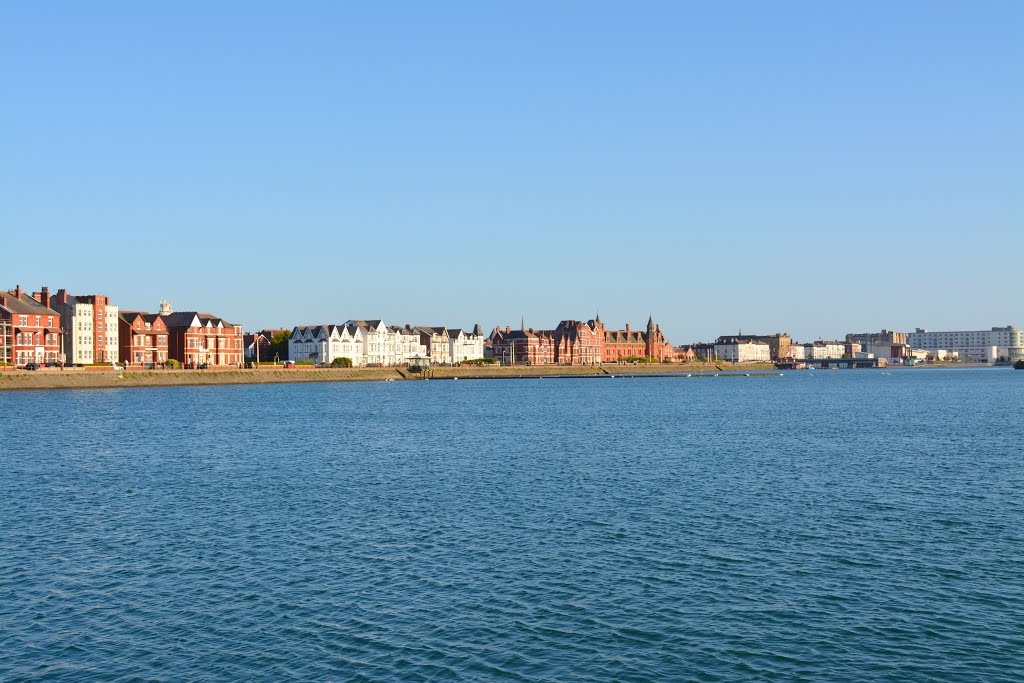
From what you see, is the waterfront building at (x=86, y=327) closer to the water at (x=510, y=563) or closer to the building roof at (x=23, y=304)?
the building roof at (x=23, y=304)

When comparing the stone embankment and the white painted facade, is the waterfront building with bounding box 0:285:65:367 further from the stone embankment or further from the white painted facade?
the stone embankment

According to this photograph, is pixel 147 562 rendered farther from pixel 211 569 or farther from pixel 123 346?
pixel 123 346

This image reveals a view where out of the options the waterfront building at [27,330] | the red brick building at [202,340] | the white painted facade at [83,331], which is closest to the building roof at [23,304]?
the waterfront building at [27,330]

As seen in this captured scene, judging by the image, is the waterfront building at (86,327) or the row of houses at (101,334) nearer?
the row of houses at (101,334)

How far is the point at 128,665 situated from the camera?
61.8 feet

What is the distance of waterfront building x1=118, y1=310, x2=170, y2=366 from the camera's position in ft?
540

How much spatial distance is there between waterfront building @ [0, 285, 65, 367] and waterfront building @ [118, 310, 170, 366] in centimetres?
1297

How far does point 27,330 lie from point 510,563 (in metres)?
139

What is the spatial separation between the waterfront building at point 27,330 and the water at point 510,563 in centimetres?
9184

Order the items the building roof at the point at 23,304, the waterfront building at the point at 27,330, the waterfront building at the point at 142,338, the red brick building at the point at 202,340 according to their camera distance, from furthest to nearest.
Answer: the red brick building at the point at 202,340 < the waterfront building at the point at 142,338 < the building roof at the point at 23,304 < the waterfront building at the point at 27,330

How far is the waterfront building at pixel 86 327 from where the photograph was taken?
6107 inches

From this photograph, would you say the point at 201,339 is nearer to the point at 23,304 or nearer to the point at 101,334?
the point at 101,334

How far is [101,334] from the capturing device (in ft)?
523

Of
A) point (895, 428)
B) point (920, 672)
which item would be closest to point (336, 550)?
point (920, 672)
